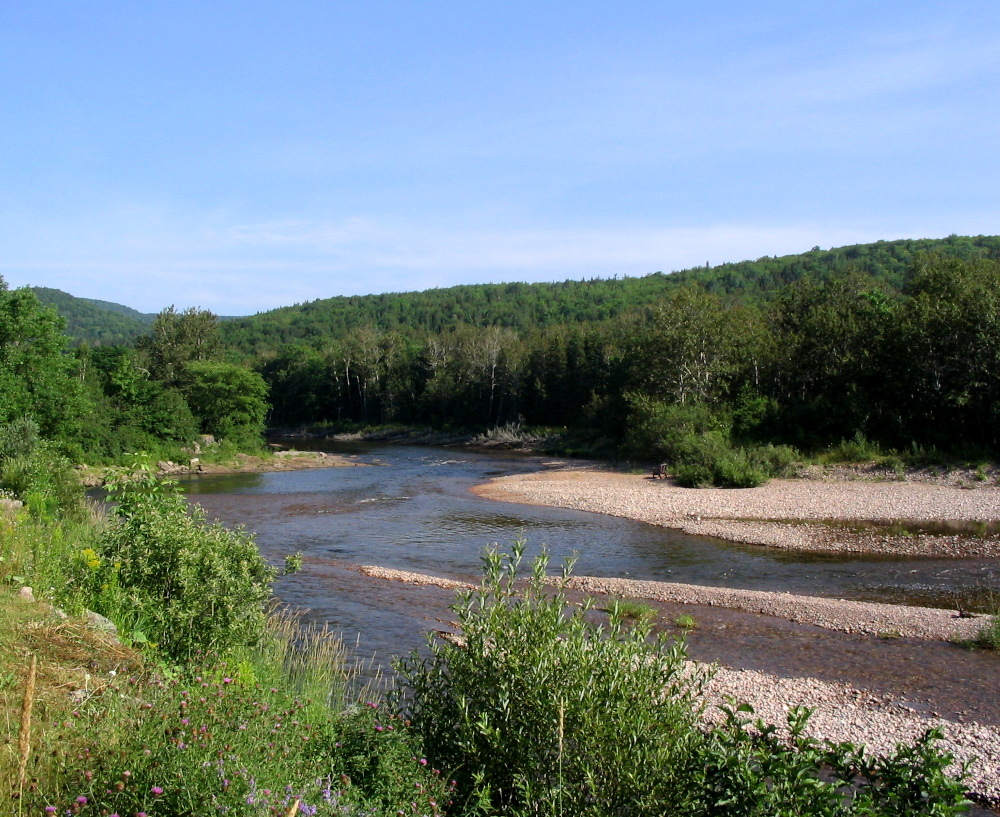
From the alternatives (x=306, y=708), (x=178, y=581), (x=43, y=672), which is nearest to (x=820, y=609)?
(x=306, y=708)

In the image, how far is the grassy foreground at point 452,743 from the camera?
4.54 meters

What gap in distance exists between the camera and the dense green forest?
3788cm

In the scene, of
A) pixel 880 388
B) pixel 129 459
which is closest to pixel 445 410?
pixel 880 388

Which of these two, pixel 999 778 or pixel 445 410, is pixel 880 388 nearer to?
pixel 999 778

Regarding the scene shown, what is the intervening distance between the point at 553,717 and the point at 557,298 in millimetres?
159921

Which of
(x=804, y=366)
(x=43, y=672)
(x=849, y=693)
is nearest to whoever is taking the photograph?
(x=43, y=672)

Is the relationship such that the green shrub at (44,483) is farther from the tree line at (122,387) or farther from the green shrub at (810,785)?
the green shrub at (810,785)

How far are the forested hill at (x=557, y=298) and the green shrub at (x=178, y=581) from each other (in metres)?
96.5

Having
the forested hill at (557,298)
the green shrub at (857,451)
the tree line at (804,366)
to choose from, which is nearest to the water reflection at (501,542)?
the green shrub at (857,451)

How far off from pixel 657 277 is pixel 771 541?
146m

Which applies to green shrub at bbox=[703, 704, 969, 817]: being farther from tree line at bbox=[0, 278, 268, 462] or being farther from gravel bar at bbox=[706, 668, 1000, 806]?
tree line at bbox=[0, 278, 268, 462]

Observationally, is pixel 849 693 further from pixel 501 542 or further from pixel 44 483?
pixel 44 483

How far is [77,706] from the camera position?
5.49m

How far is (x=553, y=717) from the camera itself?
5328 mm
